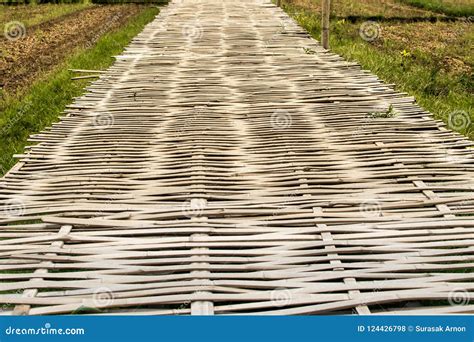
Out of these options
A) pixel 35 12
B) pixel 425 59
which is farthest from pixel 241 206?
pixel 35 12

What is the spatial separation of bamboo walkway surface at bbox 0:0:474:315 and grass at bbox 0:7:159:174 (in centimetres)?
28

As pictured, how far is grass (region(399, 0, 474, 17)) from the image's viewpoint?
14643mm

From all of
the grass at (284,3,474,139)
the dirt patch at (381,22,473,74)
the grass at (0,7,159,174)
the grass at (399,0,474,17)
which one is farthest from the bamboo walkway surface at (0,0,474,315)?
the grass at (399,0,474,17)

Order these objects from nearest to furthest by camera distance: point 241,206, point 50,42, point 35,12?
1. point 241,206
2. point 50,42
3. point 35,12

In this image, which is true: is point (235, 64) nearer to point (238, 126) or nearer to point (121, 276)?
point (238, 126)

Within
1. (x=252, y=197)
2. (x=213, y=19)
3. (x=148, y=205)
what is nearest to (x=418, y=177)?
(x=252, y=197)

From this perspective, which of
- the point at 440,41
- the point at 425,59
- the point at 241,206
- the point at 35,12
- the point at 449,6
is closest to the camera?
the point at 241,206

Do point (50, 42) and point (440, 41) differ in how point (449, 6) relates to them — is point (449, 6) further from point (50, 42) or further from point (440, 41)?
point (50, 42)

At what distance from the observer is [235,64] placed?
23.6 feet

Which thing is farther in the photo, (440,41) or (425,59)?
(440,41)

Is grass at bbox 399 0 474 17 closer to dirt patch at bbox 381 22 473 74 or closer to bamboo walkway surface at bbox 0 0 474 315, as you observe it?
dirt patch at bbox 381 22 473 74

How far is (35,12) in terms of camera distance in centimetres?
1467

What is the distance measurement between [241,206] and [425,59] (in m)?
6.33

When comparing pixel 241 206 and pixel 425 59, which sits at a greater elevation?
pixel 241 206
